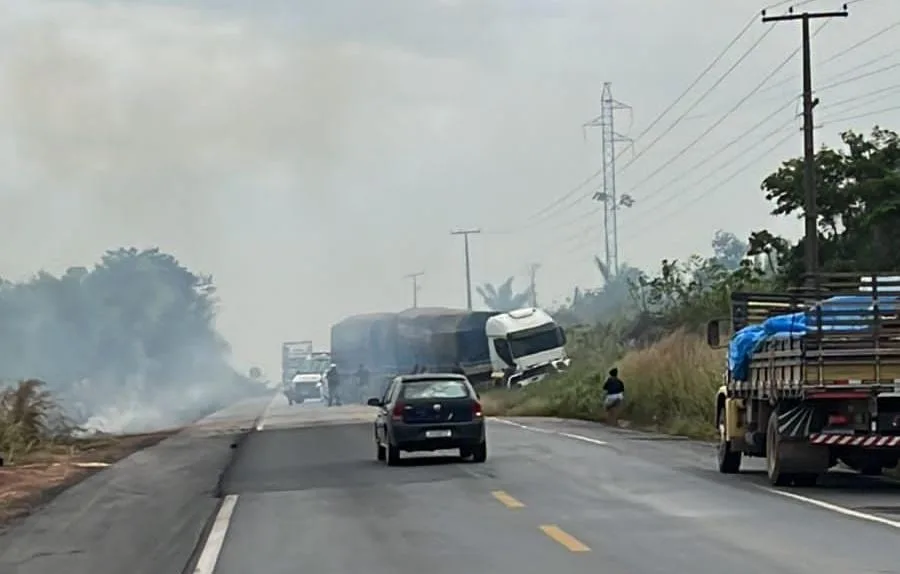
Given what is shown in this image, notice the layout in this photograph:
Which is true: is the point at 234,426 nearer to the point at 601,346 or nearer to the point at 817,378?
the point at 601,346

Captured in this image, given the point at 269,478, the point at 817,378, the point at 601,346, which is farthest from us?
the point at 601,346

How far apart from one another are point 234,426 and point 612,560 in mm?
36199

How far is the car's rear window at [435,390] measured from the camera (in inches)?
1083

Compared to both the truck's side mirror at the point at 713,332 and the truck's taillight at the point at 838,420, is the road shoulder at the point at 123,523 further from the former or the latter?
the truck's side mirror at the point at 713,332

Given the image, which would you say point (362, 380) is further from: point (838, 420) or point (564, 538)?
point (564, 538)

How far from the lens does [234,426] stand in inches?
1927

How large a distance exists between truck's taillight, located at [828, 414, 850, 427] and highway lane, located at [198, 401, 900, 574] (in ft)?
4.15

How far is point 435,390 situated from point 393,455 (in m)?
1.37

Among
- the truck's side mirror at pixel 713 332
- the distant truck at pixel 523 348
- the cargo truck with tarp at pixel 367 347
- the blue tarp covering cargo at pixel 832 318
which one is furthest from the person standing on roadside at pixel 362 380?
the blue tarp covering cargo at pixel 832 318

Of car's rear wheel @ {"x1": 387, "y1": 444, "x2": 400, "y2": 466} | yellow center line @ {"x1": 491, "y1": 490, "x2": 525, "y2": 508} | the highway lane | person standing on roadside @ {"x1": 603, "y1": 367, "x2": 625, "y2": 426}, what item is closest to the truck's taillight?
the highway lane

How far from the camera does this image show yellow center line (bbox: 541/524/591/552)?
14539 mm

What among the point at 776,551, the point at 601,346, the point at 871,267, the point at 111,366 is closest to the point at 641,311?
the point at 601,346

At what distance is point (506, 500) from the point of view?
19.8 metres

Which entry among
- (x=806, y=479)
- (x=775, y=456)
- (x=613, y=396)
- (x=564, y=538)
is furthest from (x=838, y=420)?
(x=613, y=396)
